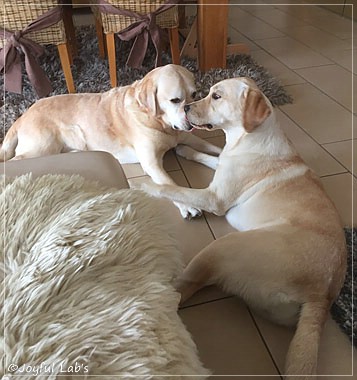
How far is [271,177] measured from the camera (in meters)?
1.41

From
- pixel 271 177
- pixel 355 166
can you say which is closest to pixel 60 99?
pixel 271 177

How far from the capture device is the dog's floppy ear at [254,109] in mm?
1373

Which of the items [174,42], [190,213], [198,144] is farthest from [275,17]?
[190,213]

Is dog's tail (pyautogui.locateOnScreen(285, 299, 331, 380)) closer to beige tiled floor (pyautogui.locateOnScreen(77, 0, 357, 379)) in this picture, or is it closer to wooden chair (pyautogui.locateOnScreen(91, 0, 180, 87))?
beige tiled floor (pyautogui.locateOnScreen(77, 0, 357, 379))

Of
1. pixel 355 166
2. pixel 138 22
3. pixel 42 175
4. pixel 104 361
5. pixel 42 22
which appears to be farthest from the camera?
pixel 138 22

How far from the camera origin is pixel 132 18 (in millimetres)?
2266

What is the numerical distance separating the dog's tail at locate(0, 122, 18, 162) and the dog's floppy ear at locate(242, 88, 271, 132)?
111 centimetres

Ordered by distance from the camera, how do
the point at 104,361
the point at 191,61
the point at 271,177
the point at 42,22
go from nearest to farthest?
the point at 104,361 < the point at 271,177 < the point at 42,22 < the point at 191,61

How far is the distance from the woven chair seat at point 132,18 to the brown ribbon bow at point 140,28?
20 millimetres

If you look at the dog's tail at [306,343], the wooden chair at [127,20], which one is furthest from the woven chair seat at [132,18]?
the dog's tail at [306,343]

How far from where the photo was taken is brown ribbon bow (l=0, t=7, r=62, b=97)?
214 cm

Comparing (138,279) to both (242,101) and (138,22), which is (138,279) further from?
(138,22)

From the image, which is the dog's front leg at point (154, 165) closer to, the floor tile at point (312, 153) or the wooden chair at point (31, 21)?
the floor tile at point (312, 153)

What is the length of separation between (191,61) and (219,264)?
6.53 feet
